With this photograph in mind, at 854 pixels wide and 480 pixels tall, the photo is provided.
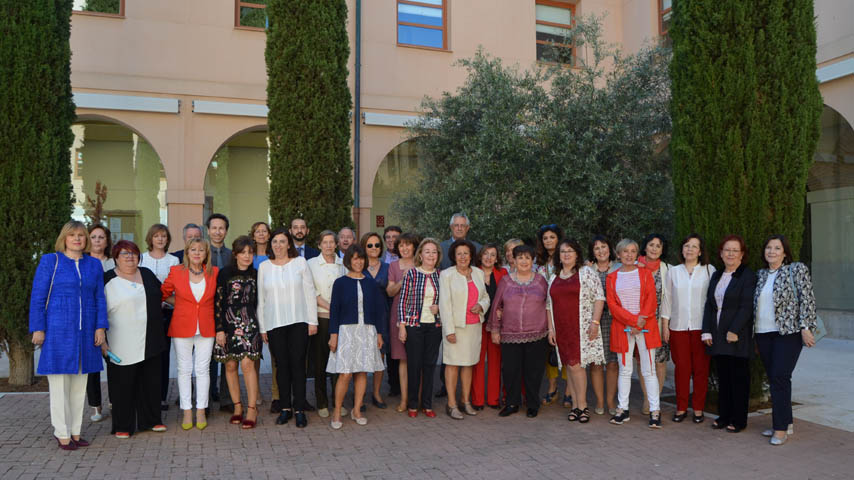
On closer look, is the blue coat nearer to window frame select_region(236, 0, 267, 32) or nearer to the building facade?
the building facade

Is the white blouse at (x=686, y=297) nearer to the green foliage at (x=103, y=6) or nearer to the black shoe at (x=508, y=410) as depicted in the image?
the black shoe at (x=508, y=410)

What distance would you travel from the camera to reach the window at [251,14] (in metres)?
13.3

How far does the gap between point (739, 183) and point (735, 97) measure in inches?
35.4

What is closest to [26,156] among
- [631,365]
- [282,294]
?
[282,294]

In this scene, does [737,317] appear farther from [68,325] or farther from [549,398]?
[68,325]

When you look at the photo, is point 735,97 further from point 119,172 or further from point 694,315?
point 119,172

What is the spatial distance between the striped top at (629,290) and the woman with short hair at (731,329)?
25.5 inches

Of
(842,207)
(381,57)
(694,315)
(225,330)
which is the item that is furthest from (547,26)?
(225,330)

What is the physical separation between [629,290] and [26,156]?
7.08 metres

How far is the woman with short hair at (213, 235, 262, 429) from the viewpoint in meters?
6.07

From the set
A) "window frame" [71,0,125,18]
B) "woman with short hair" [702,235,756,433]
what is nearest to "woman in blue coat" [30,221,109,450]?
"woman with short hair" [702,235,756,433]

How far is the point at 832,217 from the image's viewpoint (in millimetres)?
12789

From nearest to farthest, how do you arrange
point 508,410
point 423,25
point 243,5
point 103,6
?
point 508,410 < point 103,6 < point 243,5 < point 423,25

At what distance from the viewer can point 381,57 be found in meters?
13.9
